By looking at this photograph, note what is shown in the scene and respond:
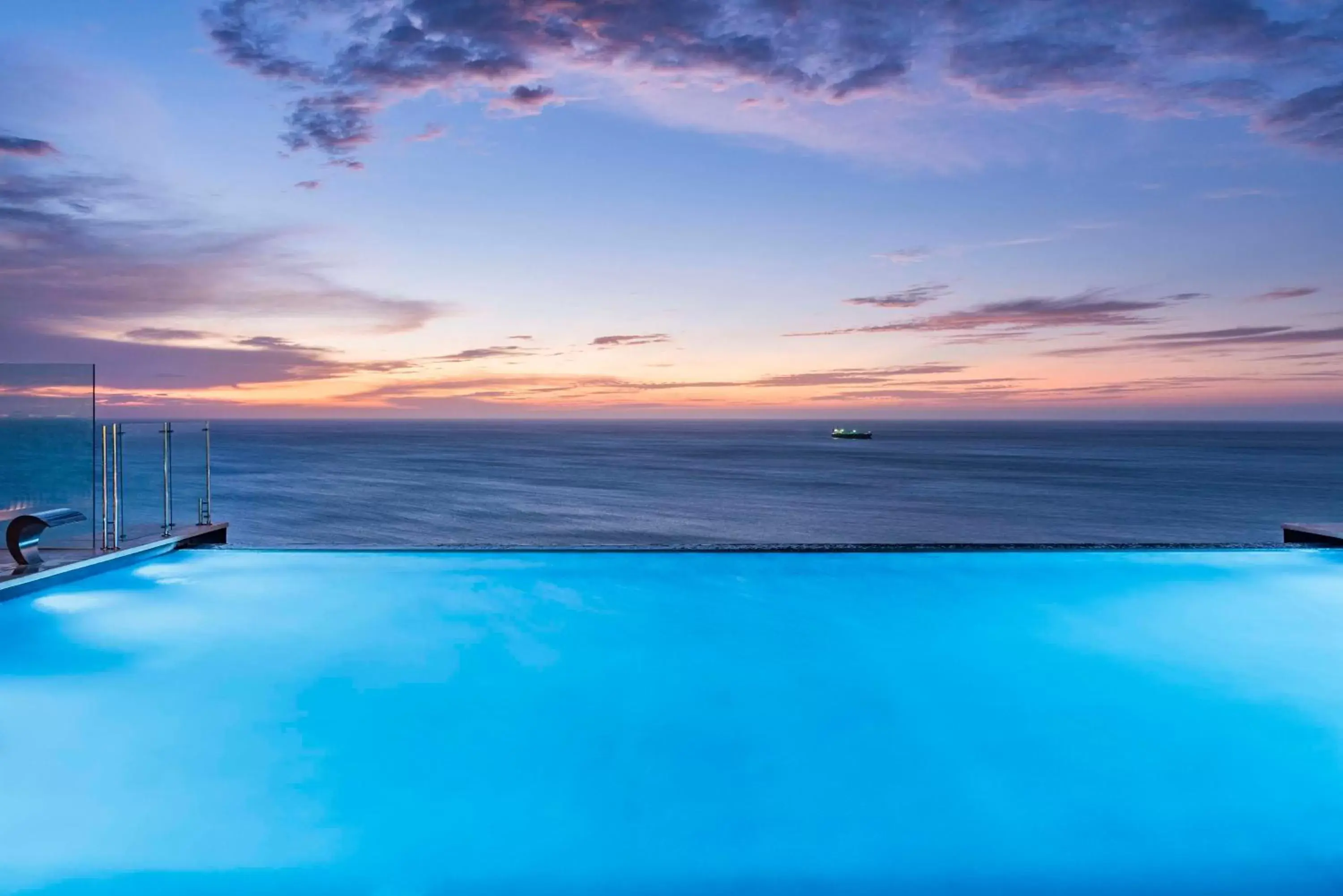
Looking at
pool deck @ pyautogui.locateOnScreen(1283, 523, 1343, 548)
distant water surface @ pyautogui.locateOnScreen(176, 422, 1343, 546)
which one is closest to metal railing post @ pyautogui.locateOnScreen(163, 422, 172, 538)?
distant water surface @ pyautogui.locateOnScreen(176, 422, 1343, 546)

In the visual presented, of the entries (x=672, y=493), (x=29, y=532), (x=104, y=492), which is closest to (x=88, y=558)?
(x=29, y=532)

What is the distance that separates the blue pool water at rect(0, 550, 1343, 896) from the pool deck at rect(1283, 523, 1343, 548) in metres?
0.37

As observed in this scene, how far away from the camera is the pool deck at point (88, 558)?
3777 millimetres

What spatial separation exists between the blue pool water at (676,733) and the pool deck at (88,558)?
0.11 meters

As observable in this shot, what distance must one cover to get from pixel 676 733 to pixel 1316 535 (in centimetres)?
467

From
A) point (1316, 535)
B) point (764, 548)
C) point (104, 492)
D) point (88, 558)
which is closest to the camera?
point (88, 558)

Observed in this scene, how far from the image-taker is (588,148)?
11211mm

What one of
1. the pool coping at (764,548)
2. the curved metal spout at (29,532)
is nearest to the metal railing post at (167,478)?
the pool coping at (764,548)

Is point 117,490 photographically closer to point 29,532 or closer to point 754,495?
point 29,532

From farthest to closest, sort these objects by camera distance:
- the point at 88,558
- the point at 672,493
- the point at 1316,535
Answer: the point at 672,493, the point at 1316,535, the point at 88,558

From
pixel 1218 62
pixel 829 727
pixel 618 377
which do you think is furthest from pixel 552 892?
pixel 618 377

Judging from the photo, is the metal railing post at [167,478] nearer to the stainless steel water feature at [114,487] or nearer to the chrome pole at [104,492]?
the stainless steel water feature at [114,487]

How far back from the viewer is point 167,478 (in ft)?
16.7

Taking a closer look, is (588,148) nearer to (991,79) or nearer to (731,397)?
(991,79)
